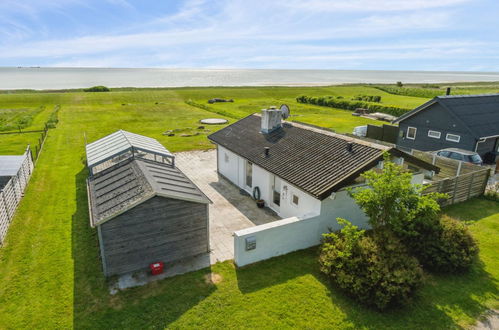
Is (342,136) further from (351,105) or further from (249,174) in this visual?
(351,105)

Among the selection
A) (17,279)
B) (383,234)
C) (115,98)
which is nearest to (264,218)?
(383,234)

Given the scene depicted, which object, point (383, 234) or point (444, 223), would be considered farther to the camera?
point (444, 223)

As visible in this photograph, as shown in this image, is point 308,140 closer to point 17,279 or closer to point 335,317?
point 335,317

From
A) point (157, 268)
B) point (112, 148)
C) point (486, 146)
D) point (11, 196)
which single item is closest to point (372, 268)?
point (157, 268)

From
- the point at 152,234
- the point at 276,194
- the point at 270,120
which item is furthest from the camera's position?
the point at 270,120

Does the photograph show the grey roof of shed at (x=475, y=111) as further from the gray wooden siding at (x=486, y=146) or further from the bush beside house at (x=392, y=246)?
the bush beside house at (x=392, y=246)

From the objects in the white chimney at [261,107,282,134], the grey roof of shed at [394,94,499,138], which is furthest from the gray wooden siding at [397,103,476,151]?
the white chimney at [261,107,282,134]
